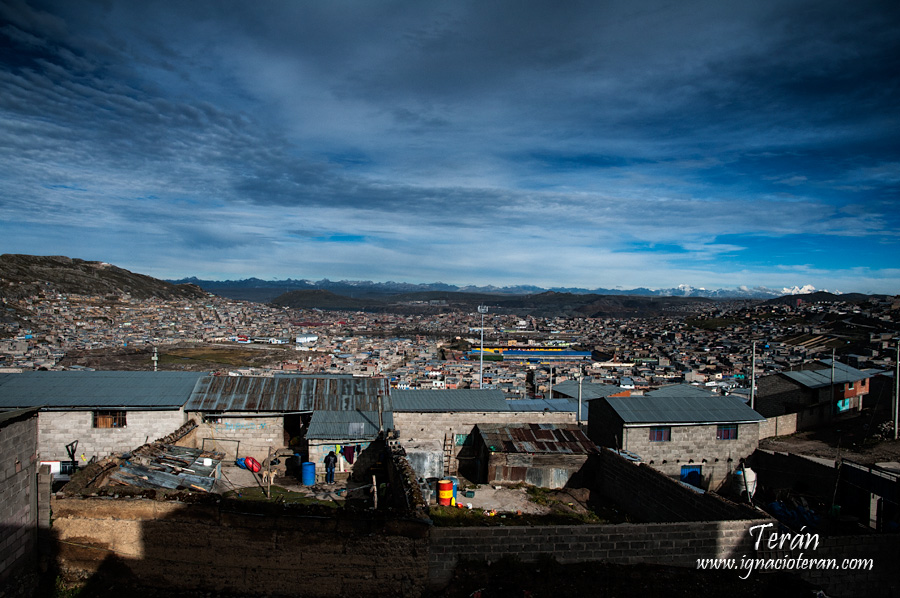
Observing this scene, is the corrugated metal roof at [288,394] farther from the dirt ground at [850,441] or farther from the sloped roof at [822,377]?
the sloped roof at [822,377]

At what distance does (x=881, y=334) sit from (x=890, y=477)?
79.2 m

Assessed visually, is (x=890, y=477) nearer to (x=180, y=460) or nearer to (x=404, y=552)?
(x=404, y=552)

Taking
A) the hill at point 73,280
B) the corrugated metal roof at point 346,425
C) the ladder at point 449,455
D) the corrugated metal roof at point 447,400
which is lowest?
the ladder at point 449,455

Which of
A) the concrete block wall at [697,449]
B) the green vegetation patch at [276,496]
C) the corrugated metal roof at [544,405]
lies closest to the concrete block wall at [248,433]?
the green vegetation patch at [276,496]

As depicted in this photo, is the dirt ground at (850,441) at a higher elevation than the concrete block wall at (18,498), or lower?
lower

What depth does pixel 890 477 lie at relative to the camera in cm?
1312

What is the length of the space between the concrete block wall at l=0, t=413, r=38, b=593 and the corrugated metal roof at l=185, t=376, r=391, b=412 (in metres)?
7.55

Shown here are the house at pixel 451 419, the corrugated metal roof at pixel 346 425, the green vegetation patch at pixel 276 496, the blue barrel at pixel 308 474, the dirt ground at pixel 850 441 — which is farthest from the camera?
the dirt ground at pixel 850 441

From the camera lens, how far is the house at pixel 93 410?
15.1 metres

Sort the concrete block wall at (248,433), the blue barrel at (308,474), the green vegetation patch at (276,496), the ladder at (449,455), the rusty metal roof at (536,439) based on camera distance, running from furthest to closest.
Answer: the ladder at (449,455), the concrete block wall at (248,433), the rusty metal roof at (536,439), the blue barrel at (308,474), the green vegetation patch at (276,496)

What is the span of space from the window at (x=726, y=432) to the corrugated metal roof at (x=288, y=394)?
459 inches

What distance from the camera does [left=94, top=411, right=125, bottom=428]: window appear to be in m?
15.4

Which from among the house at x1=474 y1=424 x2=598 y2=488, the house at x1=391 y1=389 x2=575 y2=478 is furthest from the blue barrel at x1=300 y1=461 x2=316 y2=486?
the house at x1=474 y1=424 x2=598 y2=488

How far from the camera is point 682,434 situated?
17922 mm
